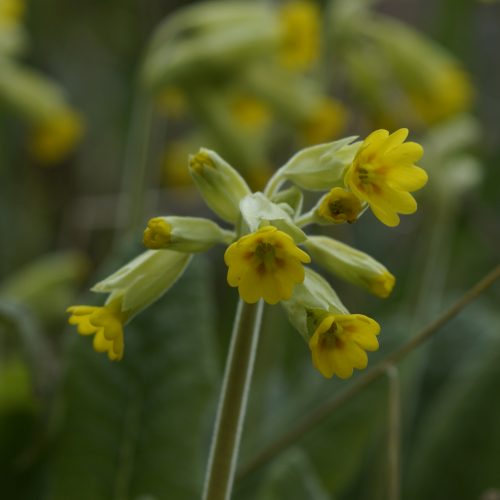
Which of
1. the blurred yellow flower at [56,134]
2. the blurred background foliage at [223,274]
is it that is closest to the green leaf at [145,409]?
the blurred background foliage at [223,274]

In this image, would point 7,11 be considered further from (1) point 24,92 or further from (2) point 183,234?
(2) point 183,234

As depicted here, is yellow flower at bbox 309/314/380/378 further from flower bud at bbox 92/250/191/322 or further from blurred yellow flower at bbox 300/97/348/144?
blurred yellow flower at bbox 300/97/348/144

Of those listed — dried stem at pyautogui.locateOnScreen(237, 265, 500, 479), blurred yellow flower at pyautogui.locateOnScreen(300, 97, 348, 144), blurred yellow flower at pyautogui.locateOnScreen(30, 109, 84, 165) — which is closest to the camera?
dried stem at pyautogui.locateOnScreen(237, 265, 500, 479)

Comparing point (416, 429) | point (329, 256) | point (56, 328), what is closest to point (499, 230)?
point (416, 429)

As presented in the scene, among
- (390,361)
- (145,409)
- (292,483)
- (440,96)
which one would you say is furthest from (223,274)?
(390,361)

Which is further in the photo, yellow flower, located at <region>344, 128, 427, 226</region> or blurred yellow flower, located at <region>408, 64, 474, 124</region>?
blurred yellow flower, located at <region>408, 64, 474, 124</region>

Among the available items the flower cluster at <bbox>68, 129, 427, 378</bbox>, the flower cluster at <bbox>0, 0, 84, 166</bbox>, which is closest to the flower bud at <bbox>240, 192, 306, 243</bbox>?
the flower cluster at <bbox>68, 129, 427, 378</bbox>

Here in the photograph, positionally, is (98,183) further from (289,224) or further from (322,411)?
(289,224)
